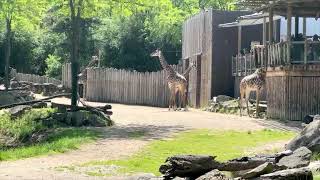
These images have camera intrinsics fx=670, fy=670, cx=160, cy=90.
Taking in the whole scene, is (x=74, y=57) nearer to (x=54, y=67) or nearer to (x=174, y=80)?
(x=174, y=80)

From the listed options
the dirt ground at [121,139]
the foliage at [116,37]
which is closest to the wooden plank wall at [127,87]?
the foliage at [116,37]

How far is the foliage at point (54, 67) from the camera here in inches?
2032

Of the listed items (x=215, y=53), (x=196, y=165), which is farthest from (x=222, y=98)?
(x=196, y=165)

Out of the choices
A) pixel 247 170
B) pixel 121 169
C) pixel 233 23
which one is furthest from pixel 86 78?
pixel 247 170

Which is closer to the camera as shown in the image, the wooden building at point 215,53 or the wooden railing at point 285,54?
the wooden railing at point 285,54

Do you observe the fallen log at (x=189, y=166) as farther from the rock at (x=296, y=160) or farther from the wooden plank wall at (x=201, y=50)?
the wooden plank wall at (x=201, y=50)

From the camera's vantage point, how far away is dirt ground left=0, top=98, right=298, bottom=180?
13289 millimetres

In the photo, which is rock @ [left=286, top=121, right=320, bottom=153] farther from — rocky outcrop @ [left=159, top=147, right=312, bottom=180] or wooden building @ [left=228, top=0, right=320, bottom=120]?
wooden building @ [left=228, top=0, right=320, bottom=120]

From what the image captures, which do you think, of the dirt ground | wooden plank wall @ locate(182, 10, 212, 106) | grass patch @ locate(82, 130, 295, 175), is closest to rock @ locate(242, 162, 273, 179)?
grass patch @ locate(82, 130, 295, 175)

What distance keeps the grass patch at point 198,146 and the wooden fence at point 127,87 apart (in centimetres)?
1540

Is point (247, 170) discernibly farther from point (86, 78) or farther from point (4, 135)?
point (86, 78)

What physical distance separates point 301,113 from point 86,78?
18.7m

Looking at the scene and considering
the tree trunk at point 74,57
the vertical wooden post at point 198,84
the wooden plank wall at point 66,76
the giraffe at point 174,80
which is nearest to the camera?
the tree trunk at point 74,57

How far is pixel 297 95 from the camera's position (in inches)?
897
